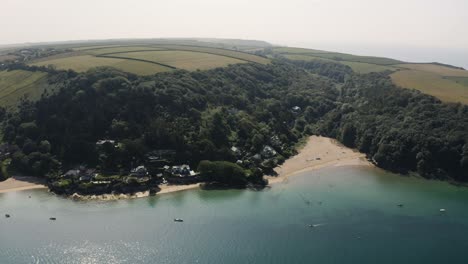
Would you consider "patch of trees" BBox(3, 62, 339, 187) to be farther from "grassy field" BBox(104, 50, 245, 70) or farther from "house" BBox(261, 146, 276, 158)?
"grassy field" BBox(104, 50, 245, 70)

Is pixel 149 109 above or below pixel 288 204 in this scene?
above

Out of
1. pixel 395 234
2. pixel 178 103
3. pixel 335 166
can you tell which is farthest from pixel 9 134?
pixel 395 234

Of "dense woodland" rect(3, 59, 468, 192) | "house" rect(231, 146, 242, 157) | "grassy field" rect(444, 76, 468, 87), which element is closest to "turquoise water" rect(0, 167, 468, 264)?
"dense woodland" rect(3, 59, 468, 192)

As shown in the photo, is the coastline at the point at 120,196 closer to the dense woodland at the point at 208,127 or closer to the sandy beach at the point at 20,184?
the dense woodland at the point at 208,127

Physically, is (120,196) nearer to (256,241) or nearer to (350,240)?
(256,241)

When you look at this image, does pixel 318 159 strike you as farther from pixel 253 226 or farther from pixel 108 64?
pixel 108 64

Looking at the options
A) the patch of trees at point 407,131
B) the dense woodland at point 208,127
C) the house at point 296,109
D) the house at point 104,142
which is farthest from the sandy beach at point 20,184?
the house at point 296,109
